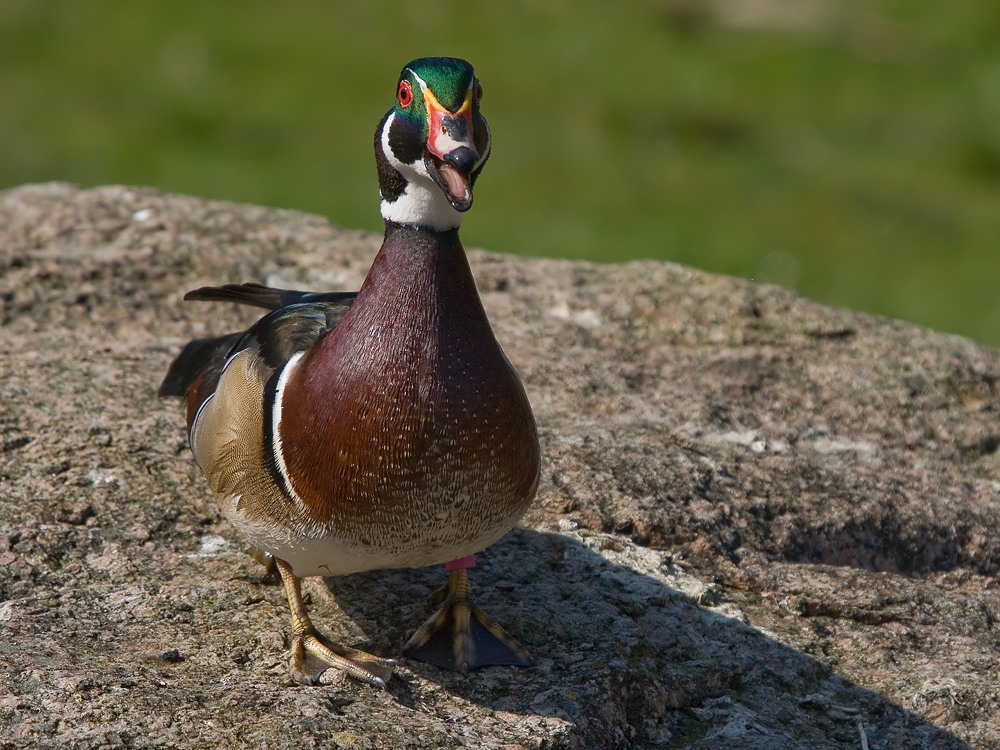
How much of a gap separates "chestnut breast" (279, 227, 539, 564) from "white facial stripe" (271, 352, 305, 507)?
0.02m

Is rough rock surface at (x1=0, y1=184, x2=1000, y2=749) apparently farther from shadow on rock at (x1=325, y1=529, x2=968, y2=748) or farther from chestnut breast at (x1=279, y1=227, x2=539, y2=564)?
chestnut breast at (x1=279, y1=227, x2=539, y2=564)

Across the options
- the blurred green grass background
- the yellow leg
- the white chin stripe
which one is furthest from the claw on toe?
the blurred green grass background

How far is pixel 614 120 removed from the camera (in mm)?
12336

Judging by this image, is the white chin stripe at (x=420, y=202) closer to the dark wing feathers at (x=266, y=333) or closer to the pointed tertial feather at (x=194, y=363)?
the dark wing feathers at (x=266, y=333)

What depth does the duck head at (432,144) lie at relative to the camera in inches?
117

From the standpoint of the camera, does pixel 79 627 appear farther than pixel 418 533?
Yes

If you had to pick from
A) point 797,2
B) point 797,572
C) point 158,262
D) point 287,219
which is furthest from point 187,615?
point 797,2

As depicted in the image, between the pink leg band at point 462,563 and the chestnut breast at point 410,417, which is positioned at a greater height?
the chestnut breast at point 410,417

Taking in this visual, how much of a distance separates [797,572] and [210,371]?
6.40 ft

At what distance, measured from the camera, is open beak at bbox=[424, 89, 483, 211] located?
2.94m

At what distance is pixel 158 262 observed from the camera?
18.2 ft

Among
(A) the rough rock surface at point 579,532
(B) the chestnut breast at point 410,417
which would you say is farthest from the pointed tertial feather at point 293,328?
(A) the rough rock surface at point 579,532

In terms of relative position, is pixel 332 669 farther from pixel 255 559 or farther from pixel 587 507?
pixel 587 507

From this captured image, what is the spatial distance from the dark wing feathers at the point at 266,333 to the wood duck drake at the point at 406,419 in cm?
14
